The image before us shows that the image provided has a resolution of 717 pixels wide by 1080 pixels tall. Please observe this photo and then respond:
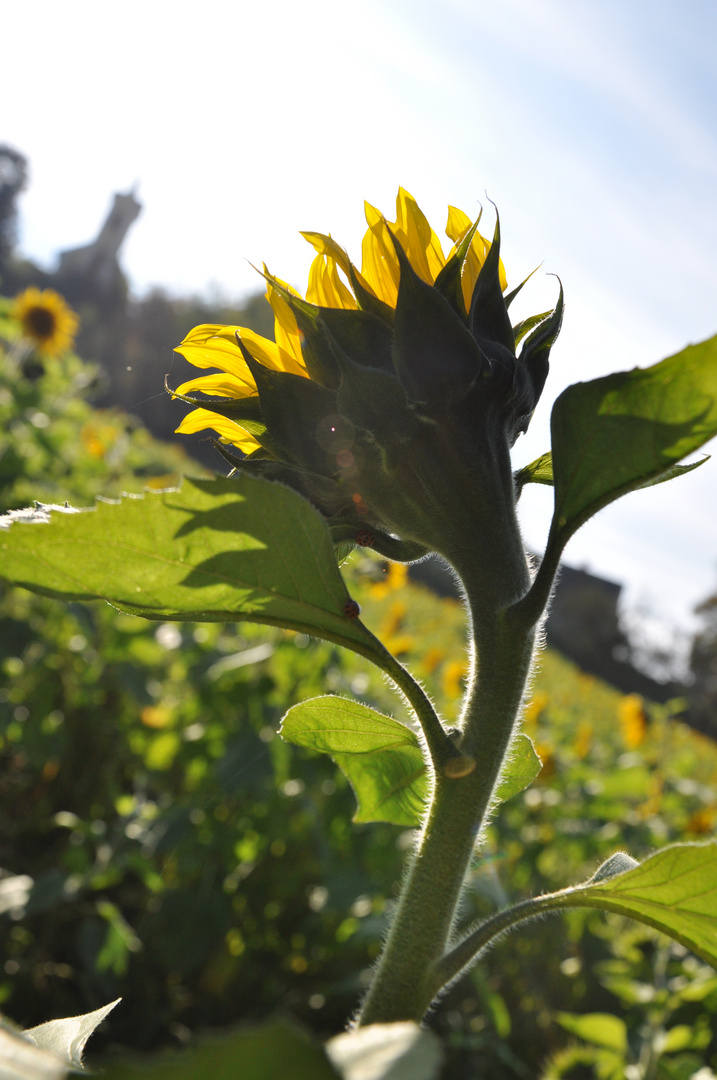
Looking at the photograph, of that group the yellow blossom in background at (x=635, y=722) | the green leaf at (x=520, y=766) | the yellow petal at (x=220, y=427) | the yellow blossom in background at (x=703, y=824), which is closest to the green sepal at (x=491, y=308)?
the yellow petal at (x=220, y=427)

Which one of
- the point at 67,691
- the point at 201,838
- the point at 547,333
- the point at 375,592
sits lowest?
the point at 67,691

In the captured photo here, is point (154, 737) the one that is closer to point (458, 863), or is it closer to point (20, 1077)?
point (458, 863)

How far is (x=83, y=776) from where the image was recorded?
3.49 meters

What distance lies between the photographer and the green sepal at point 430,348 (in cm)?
58

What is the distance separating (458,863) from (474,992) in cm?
305

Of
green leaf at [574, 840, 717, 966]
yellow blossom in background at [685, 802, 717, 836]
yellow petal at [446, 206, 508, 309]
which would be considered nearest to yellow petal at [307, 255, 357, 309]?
yellow petal at [446, 206, 508, 309]

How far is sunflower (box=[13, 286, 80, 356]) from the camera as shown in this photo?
21.1 feet

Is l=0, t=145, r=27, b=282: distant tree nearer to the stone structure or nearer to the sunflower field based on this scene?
the stone structure

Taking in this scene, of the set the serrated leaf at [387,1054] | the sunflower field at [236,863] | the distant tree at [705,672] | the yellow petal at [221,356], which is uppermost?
the yellow petal at [221,356]

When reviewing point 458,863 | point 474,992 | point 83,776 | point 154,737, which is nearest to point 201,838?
point 154,737

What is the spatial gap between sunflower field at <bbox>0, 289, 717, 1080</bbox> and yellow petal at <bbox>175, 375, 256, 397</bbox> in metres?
1.37

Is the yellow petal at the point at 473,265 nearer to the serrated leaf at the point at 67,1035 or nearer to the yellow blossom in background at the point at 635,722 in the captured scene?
the serrated leaf at the point at 67,1035

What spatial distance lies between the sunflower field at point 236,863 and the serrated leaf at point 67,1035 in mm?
1516

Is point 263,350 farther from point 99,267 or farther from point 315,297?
point 99,267
